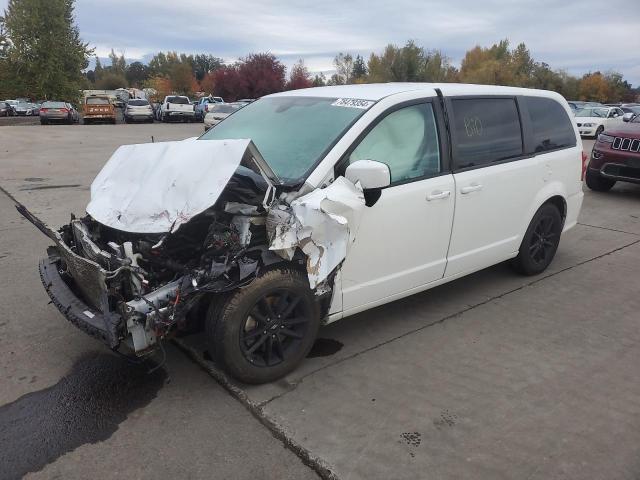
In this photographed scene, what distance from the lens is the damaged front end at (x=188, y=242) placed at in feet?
8.85

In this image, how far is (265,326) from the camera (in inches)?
119

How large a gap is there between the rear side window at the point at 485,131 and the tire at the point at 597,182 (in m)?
5.94

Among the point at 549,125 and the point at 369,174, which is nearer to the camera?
the point at 369,174

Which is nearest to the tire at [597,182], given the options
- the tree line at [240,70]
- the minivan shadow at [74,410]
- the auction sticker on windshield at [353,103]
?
the auction sticker on windshield at [353,103]

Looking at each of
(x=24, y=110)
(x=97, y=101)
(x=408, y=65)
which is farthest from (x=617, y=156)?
(x=408, y=65)

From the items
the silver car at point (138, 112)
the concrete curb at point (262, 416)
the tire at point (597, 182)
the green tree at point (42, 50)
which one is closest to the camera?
the concrete curb at point (262, 416)

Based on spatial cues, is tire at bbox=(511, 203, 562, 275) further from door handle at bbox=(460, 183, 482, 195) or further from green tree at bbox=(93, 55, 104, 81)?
green tree at bbox=(93, 55, 104, 81)

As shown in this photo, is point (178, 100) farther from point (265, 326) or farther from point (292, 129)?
point (265, 326)

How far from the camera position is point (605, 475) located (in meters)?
2.45

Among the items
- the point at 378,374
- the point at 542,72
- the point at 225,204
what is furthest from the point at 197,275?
the point at 542,72

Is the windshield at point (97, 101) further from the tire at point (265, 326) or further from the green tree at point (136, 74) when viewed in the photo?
the green tree at point (136, 74)

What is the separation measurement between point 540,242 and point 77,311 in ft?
13.3

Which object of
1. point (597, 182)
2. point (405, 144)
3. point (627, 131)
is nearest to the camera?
point (405, 144)

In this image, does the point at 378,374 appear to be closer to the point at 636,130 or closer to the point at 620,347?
the point at 620,347
